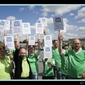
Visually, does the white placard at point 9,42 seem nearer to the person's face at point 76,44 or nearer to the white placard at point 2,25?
the white placard at point 2,25

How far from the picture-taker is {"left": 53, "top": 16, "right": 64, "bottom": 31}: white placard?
171 inches

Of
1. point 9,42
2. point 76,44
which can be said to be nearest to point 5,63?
point 9,42

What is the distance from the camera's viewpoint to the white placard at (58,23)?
4355 mm

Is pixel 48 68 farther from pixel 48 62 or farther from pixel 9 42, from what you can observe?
pixel 9 42

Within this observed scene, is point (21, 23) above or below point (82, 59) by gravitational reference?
above

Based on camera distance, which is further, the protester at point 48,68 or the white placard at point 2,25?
the protester at point 48,68

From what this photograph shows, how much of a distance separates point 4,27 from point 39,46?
591 mm

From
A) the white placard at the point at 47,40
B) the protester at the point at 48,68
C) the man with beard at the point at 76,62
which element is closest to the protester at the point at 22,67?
the protester at the point at 48,68

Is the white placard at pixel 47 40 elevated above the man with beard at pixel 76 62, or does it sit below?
above

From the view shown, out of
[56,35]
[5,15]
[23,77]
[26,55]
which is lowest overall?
[23,77]

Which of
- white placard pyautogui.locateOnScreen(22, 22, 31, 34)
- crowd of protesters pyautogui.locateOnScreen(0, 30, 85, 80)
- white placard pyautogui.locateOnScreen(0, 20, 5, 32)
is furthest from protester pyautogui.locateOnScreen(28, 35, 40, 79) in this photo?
white placard pyautogui.locateOnScreen(0, 20, 5, 32)

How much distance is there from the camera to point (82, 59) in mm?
4359

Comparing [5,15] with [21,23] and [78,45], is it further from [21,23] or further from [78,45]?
[78,45]
